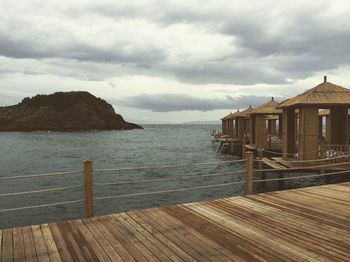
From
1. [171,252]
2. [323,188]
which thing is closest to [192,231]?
[171,252]

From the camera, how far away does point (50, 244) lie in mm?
5582

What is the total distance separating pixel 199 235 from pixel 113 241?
1469mm

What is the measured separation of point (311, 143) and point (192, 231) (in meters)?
12.0

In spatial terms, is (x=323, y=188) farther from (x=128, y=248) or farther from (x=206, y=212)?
(x=128, y=248)

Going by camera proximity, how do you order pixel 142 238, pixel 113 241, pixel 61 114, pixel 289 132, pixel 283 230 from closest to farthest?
pixel 113 241 < pixel 142 238 < pixel 283 230 < pixel 289 132 < pixel 61 114

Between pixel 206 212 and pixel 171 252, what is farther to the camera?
pixel 206 212

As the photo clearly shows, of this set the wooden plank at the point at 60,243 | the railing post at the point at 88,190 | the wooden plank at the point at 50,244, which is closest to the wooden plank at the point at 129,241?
the railing post at the point at 88,190

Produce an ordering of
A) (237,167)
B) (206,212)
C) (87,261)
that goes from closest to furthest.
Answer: (87,261) → (206,212) → (237,167)

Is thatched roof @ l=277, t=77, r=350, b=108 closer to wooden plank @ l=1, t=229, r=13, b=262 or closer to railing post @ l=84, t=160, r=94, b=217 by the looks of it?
railing post @ l=84, t=160, r=94, b=217

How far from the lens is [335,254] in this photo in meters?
5.17

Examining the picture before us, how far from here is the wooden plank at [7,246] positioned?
16.8 ft

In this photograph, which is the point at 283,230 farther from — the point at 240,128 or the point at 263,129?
the point at 240,128

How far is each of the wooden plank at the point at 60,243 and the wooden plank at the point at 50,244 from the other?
5 centimetres

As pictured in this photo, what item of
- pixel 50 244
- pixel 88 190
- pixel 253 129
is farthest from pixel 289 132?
pixel 50 244
